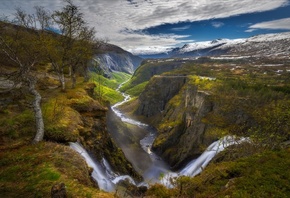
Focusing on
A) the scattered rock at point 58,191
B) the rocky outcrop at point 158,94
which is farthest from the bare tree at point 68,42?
the rocky outcrop at point 158,94

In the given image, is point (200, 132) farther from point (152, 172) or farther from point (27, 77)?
point (27, 77)

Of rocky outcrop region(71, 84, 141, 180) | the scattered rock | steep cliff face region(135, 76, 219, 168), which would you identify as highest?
the scattered rock

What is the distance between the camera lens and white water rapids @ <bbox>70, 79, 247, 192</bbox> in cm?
2792

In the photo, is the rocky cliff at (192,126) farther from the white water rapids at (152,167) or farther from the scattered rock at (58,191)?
the scattered rock at (58,191)

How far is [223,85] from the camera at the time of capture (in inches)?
3450

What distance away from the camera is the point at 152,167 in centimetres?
7844

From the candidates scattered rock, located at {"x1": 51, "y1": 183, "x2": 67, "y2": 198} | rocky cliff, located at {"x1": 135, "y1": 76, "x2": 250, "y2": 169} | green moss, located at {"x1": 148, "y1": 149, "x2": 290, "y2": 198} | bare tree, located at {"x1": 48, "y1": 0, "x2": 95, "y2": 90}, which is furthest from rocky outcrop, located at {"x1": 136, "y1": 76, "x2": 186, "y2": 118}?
scattered rock, located at {"x1": 51, "y1": 183, "x2": 67, "y2": 198}

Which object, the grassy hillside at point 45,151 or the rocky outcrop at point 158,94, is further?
the rocky outcrop at point 158,94

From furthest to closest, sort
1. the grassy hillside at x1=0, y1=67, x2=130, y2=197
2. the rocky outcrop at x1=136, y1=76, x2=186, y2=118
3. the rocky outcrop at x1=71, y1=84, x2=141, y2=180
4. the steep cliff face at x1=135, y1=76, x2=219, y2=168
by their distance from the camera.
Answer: the rocky outcrop at x1=136, y1=76, x2=186, y2=118 < the steep cliff face at x1=135, y1=76, x2=219, y2=168 < the rocky outcrop at x1=71, y1=84, x2=141, y2=180 < the grassy hillside at x1=0, y1=67, x2=130, y2=197

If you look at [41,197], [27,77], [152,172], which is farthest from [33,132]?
[152,172]

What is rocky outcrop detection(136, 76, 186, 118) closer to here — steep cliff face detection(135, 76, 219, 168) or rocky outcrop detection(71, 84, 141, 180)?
steep cliff face detection(135, 76, 219, 168)

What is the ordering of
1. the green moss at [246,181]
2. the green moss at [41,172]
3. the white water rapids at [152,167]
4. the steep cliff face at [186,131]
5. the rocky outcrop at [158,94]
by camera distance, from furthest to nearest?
the rocky outcrop at [158,94] < the steep cliff face at [186,131] < the white water rapids at [152,167] < the green moss at [246,181] < the green moss at [41,172]

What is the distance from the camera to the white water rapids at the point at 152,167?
27.9 metres

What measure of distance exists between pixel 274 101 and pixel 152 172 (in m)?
43.9
